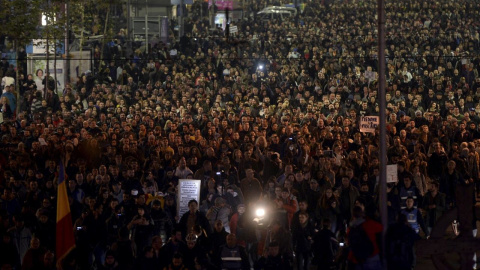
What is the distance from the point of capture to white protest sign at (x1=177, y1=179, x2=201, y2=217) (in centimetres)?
1906

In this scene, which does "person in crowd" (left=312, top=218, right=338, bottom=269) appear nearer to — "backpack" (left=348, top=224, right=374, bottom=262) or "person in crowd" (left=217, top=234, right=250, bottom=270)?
"person in crowd" (left=217, top=234, right=250, bottom=270)

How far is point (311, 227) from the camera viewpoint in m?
17.0

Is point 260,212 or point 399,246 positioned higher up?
point 399,246

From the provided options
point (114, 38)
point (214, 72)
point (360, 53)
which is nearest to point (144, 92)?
point (214, 72)

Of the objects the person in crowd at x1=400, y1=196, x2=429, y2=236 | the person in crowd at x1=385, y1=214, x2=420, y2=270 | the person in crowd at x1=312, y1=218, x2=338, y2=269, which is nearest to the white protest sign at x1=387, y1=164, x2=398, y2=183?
the person in crowd at x1=400, y1=196, x2=429, y2=236

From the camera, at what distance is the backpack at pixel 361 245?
13.3 metres

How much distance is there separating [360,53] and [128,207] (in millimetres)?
20502

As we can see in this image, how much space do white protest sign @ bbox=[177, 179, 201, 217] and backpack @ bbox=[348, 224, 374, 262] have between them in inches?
242

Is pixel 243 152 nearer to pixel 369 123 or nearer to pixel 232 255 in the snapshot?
pixel 369 123

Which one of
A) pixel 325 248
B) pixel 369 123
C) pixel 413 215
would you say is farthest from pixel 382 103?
pixel 369 123

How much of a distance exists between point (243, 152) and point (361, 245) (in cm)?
951

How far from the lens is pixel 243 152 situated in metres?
22.6

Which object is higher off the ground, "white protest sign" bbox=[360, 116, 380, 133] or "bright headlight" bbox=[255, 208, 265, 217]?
"white protest sign" bbox=[360, 116, 380, 133]

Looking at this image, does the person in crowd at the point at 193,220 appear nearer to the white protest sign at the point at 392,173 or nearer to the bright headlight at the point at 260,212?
the bright headlight at the point at 260,212
